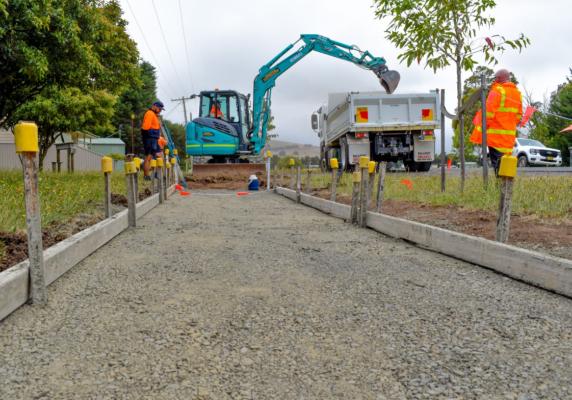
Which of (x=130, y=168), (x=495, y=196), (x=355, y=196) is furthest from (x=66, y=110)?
(x=495, y=196)

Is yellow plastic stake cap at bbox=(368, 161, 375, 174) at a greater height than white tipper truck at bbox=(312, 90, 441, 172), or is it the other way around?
white tipper truck at bbox=(312, 90, 441, 172)

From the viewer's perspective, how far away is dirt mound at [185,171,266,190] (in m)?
15.6

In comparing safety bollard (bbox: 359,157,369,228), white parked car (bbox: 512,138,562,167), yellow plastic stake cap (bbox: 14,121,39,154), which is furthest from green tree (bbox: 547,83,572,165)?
yellow plastic stake cap (bbox: 14,121,39,154)

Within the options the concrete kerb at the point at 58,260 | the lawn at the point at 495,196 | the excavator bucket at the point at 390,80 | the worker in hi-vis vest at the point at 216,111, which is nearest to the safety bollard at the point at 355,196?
the lawn at the point at 495,196

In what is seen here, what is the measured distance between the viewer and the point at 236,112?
1802 cm

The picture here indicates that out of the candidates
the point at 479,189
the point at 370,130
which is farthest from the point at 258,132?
the point at 479,189

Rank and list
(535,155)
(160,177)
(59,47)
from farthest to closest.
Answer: (535,155), (59,47), (160,177)

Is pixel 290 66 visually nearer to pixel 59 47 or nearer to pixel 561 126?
pixel 59 47

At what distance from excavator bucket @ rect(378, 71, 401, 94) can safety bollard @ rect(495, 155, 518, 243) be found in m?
10.9

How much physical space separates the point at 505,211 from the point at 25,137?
12.3ft

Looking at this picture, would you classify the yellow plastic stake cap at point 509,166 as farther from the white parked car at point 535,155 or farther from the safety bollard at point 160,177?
the white parked car at point 535,155

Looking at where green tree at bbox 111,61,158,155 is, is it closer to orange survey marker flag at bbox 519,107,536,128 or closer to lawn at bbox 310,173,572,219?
lawn at bbox 310,173,572,219

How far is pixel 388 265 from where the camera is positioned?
4.25 metres

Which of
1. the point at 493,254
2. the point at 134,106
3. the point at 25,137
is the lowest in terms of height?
the point at 493,254
